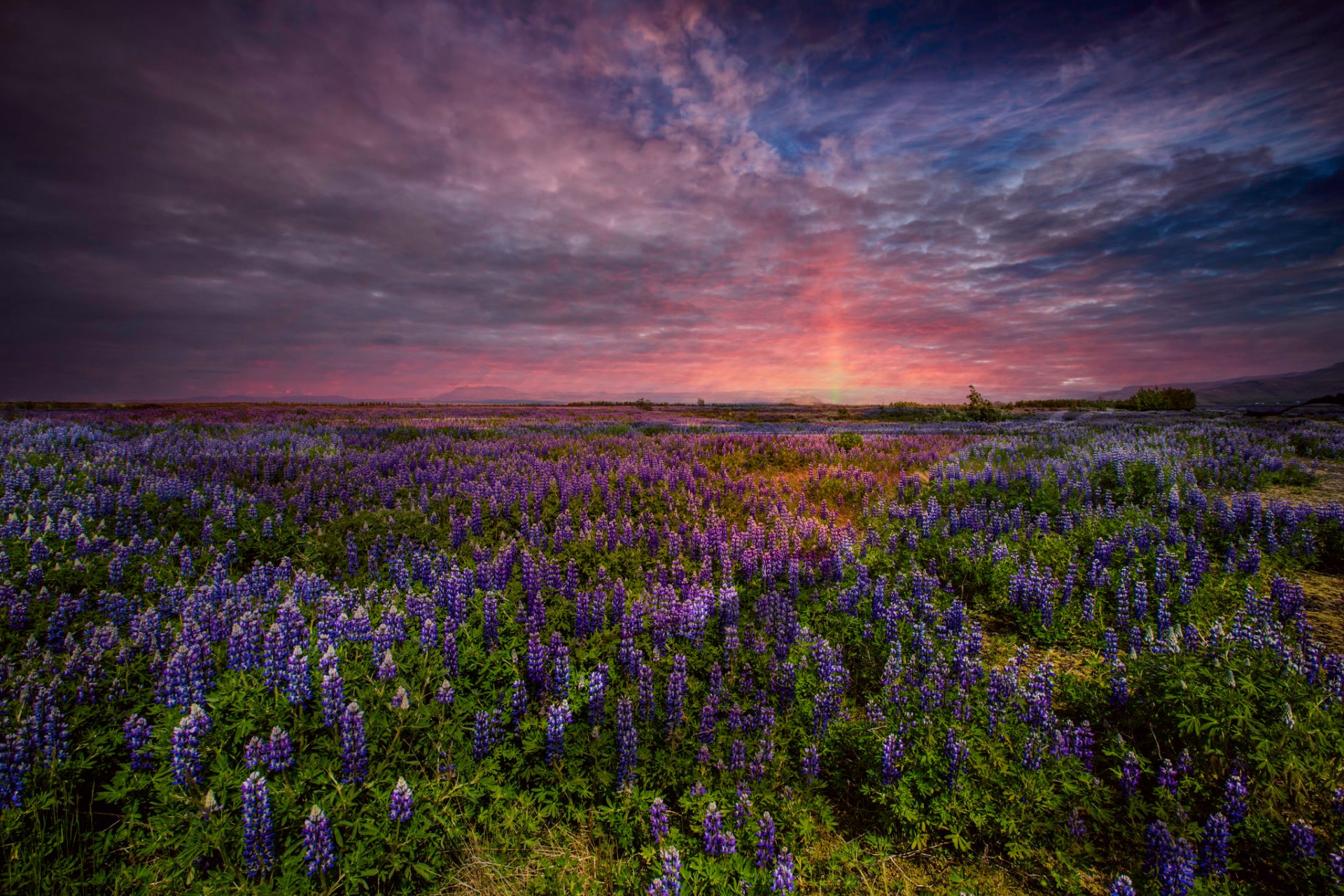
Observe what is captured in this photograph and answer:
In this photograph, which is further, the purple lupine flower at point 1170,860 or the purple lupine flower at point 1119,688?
the purple lupine flower at point 1119,688

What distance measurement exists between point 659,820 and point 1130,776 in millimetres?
3005

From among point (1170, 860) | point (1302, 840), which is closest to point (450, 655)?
point (1170, 860)

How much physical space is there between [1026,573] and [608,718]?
211 inches

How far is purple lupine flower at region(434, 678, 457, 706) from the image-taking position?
3576 mm

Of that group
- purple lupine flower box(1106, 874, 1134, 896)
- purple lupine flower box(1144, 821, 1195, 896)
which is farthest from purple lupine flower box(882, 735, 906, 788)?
purple lupine flower box(1144, 821, 1195, 896)

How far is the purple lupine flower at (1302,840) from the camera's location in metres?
2.78

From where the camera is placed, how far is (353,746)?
122 inches

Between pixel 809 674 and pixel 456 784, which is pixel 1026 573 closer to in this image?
pixel 809 674

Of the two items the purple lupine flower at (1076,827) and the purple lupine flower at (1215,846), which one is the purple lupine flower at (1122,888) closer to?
the purple lupine flower at (1076,827)

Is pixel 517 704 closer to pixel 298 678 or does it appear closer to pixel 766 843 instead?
pixel 298 678

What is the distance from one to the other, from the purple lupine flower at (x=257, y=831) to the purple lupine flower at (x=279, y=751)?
0.76 feet

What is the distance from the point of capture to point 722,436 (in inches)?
709

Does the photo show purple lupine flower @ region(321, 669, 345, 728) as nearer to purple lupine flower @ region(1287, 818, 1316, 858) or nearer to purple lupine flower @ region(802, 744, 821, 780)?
purple lupine flower @ region(802, 744, 821, 780)

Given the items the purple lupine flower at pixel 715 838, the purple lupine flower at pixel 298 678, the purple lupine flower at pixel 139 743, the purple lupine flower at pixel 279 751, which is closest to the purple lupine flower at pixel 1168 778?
the purple lupine flower at pixel 715 838
